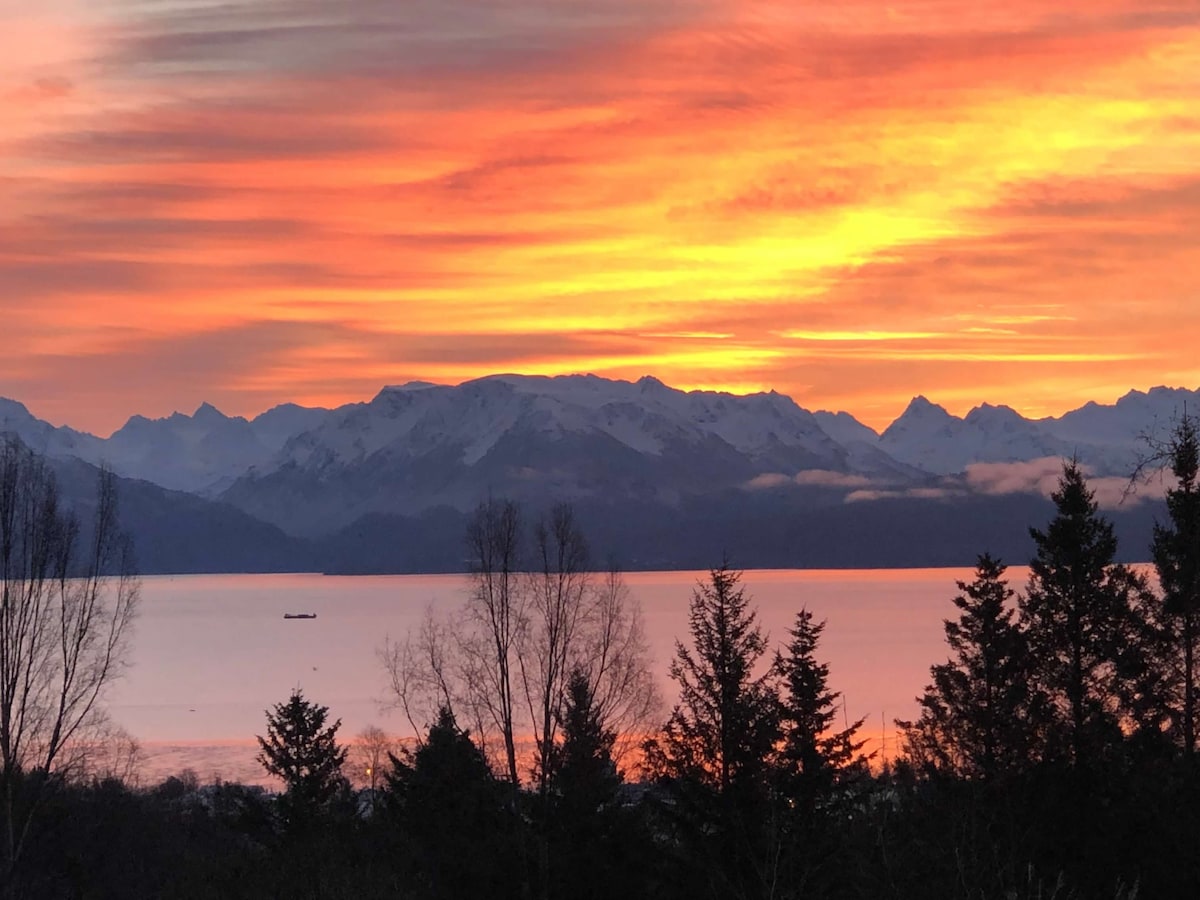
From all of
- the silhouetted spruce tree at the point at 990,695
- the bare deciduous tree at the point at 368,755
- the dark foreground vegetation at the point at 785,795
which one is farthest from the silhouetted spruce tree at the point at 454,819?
the bare deciduous tree at the point at 368,755

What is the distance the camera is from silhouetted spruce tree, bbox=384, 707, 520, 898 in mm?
27766

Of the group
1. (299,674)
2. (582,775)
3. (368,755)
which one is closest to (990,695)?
(582,775)

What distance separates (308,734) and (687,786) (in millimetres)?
16520

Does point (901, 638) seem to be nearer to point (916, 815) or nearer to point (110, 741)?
point (110, 741)

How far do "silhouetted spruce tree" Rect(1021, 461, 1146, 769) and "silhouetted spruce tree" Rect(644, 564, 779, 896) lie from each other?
7.46 metres

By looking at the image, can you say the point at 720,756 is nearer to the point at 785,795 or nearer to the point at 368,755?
the point at 785,795

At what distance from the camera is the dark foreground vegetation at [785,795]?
71.1 feet

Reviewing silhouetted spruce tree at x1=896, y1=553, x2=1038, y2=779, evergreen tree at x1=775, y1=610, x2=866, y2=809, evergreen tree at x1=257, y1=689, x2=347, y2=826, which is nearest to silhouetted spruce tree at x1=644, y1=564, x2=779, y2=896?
evergreen tree at x1=775, y1=610, x2=866, y2=809

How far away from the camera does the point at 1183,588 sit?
28938mm

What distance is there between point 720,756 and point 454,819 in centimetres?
901

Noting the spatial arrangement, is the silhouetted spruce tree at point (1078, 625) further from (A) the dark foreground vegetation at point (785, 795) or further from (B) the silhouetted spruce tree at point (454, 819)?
(B) the silhouetted spruce tree at point (454, 819)

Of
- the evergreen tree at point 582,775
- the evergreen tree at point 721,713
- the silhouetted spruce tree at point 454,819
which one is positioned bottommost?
the silhouetted spruce tree at point 454,819

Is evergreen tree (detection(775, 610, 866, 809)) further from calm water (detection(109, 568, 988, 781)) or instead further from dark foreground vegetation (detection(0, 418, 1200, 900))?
calm water (detection(109, 568, 988, 781))

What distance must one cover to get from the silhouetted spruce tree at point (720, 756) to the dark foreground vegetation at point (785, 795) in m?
0.04
